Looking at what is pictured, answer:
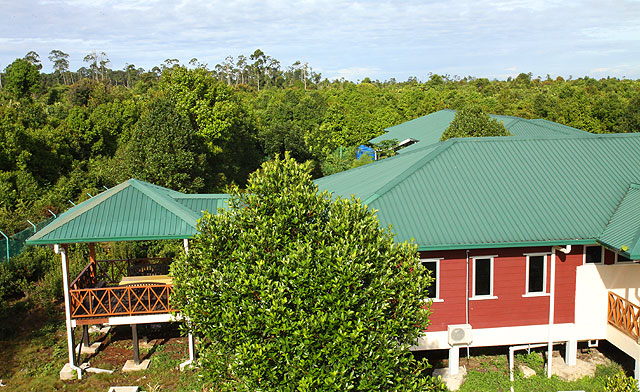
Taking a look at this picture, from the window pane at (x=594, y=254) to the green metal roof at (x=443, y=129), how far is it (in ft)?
31.3

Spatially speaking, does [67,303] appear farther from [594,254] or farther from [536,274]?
[594,254]

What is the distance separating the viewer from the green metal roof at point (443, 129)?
2362 cm

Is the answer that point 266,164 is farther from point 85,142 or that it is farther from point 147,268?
point 85,142

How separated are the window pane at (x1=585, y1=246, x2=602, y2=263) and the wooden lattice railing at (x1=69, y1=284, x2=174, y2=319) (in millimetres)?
10586

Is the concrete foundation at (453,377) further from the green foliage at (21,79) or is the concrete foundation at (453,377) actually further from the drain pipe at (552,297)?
the green foliage at (21,79)

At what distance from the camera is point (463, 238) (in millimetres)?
12391

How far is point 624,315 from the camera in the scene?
12.4m

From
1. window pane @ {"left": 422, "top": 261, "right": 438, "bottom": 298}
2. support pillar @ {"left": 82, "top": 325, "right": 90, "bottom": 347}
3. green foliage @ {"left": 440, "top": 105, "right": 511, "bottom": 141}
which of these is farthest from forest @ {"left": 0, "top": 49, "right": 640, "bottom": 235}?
window pane @ {"left": 422, "top": 261, "right": 438, "bottom": 298}

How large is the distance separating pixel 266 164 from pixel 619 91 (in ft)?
223

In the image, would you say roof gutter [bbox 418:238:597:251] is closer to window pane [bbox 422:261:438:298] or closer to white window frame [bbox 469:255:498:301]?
white window frame [bbox 469:255:498:301]

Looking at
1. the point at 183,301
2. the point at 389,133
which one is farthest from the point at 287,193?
the point at 389,133

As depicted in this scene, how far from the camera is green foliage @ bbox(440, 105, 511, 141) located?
69.2 feet

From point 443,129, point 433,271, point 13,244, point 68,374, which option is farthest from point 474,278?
point 443,129

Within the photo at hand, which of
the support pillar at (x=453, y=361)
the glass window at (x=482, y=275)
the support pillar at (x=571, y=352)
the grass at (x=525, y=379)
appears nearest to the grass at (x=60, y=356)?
the support pillar at (x=453, y=361)
